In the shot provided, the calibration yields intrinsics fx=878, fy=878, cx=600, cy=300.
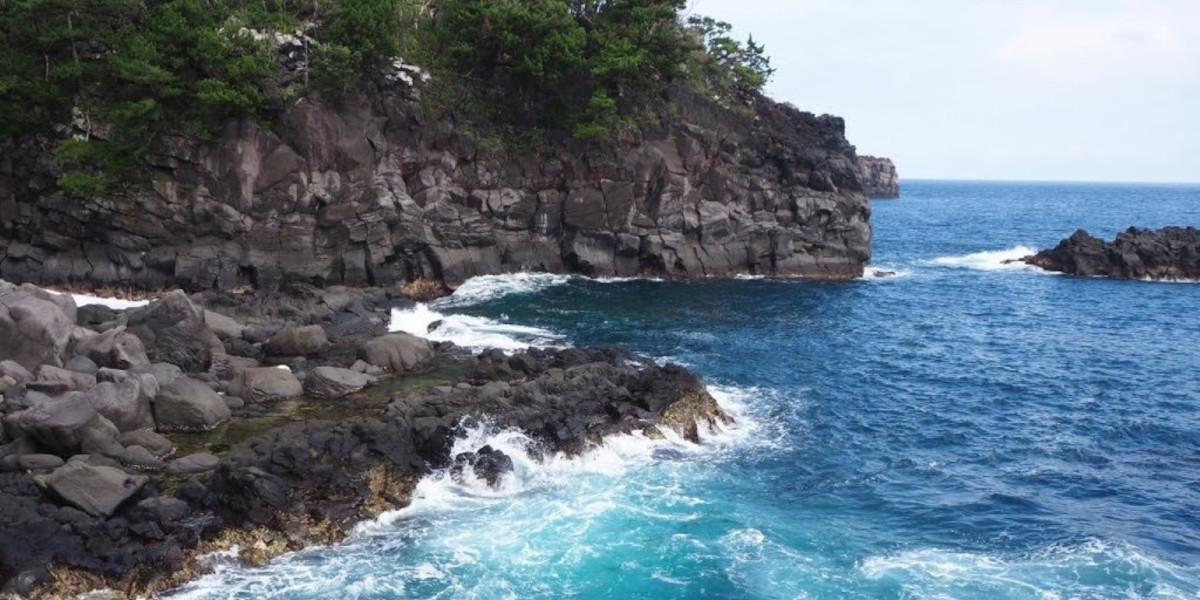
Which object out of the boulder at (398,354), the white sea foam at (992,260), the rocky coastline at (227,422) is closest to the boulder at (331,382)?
the rocky coastline at (227,422)

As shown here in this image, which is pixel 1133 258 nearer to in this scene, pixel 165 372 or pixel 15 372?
pixel 165 372

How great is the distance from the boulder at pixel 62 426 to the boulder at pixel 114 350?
649 cm

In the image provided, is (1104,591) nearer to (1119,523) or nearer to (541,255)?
(1119,523)

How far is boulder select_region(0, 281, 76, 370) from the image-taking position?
3334 centimetres

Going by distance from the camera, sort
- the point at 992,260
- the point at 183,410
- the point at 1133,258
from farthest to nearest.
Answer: the point at 992,260 → the point at 1133,258 → the point at 183,410

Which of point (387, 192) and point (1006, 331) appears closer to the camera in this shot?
point (1006, 331)

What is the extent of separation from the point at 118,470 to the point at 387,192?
118 feet

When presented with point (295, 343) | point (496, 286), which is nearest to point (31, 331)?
point (295, 343)

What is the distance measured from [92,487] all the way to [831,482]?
74.4 feet

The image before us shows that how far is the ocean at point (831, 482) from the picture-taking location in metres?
23.3

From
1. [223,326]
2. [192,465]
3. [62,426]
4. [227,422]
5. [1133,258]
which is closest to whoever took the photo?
[62,426]

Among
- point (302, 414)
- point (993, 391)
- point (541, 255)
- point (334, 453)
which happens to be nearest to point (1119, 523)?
point (993, 391)

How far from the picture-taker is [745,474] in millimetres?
30500

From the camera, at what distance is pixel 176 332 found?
1476 inches
